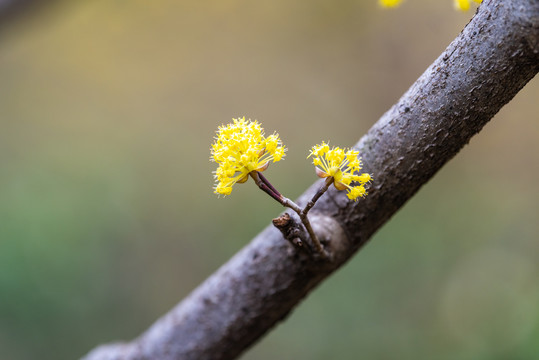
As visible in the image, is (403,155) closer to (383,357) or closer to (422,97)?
(422,97)

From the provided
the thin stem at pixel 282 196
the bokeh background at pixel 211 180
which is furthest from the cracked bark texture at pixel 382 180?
the bokeh background at pixel 211 180

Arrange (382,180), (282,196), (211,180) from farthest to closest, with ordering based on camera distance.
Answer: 1. (211,180)
2. (382,180)
3. (282,196)

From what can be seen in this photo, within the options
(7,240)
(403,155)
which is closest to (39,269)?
(7,240)

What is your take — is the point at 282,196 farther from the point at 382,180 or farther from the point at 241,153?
the point at 382,180

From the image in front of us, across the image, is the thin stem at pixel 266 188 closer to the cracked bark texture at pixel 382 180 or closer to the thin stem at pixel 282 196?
the thin stem at pixel 282 196

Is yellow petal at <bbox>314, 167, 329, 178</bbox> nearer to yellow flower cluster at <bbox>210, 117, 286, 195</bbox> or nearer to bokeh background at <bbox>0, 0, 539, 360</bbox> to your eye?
yellow flower cluster at <bbox>210, 117, 286, 195</bbox>

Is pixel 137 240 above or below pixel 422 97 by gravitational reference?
above

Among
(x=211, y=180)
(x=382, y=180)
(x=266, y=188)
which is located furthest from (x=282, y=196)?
(x=211, y=180)
